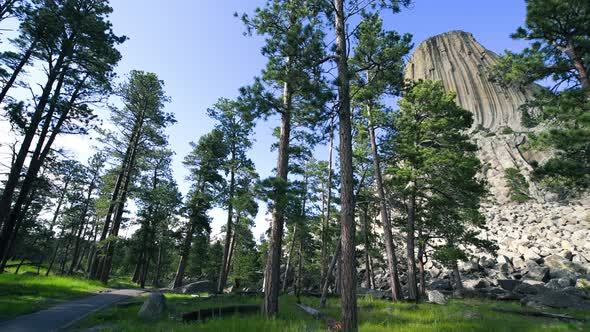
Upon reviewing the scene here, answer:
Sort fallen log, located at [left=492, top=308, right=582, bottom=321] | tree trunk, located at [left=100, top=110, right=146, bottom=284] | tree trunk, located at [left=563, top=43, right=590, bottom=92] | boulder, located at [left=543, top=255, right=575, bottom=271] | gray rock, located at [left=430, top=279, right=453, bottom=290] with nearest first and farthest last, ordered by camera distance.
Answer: fallen log, located at [left=492, top=308, right=582, bottom=321], tree trunk, located at [left=563, top=43, right=590, bottom=92], tree trunk, located at [left=100, top=110, right=146, bottom=284], gray rock, located at [left=430, top=279, right=453, bottom=290], boulder, located at [left=543, top=255, right=575, bottom=271]

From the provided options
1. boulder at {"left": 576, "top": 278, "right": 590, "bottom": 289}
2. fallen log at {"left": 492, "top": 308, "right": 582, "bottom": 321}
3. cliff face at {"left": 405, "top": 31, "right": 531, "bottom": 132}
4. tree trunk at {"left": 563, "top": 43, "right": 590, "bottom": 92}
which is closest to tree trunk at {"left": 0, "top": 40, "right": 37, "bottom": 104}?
fallen log at {"left": 492, "top": 308, "right": 582, "bottom": 321}

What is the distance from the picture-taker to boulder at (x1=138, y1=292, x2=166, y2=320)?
8.36 meters

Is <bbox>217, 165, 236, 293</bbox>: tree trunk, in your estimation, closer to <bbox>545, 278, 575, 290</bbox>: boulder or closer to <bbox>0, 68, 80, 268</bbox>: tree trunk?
<bbox>0, 68, 80, 268</bbox>: tree trunk

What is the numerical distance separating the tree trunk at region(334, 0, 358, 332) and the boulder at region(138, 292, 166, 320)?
6196 millimetres

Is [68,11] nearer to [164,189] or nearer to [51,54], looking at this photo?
[51,54]

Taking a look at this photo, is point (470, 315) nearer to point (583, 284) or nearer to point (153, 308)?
point (153, 308)

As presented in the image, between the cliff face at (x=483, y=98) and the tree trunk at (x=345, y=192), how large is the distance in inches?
1754

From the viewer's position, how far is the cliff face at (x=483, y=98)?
56.3 metres

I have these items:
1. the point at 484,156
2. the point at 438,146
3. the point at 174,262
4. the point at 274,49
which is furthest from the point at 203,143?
the point at 484,156

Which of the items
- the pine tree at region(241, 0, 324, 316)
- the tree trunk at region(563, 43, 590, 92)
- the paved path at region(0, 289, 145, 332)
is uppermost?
the tree trunk at region(563, 43, 590, 92)

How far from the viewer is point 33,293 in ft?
35.9

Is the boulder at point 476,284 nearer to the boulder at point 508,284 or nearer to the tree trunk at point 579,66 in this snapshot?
the boulder at point 508,284

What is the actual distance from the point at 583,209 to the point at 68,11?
61475mm

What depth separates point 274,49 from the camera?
8508 mm
